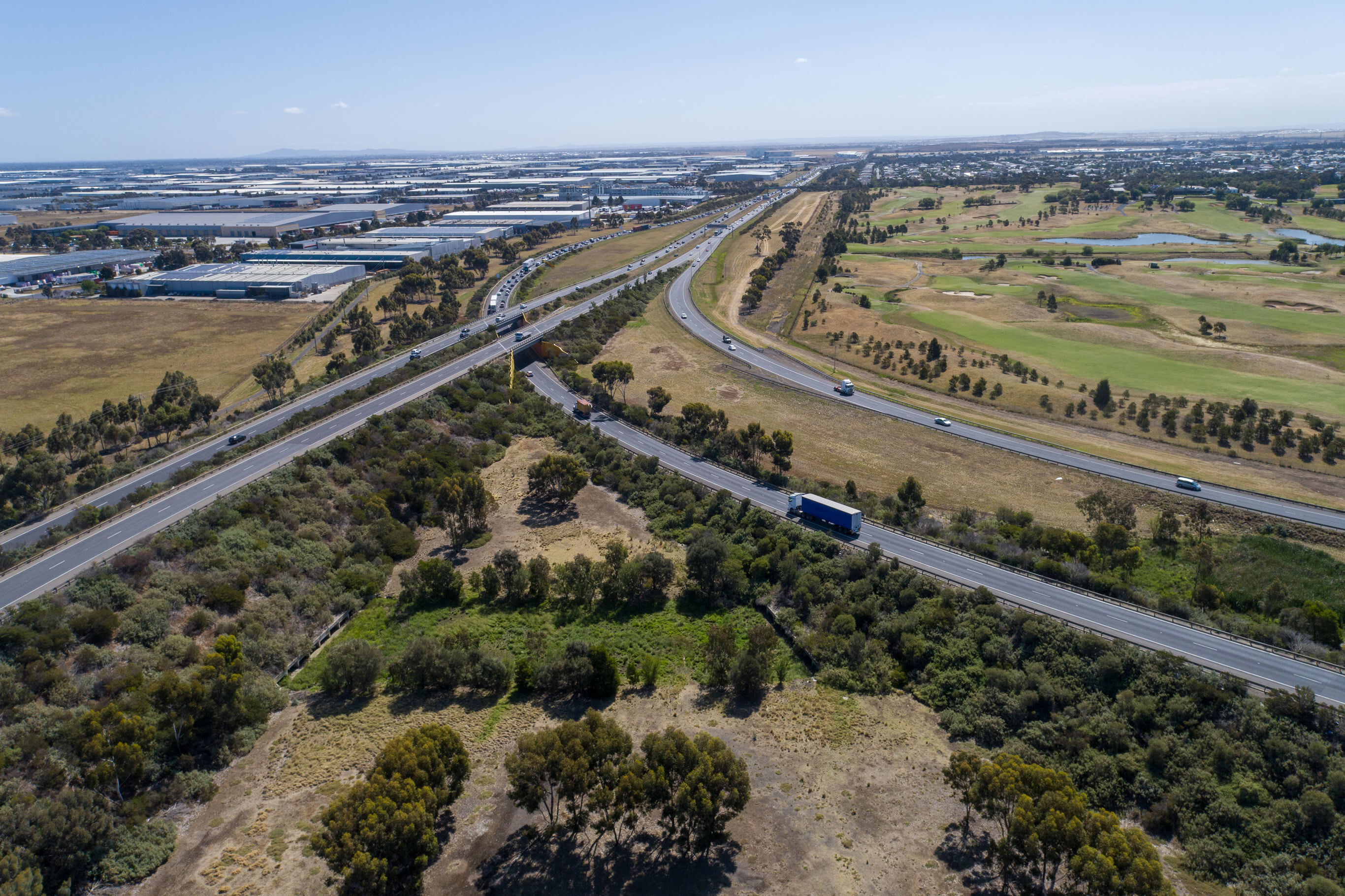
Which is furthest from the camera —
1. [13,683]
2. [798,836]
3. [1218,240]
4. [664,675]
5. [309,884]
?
[1218,240]

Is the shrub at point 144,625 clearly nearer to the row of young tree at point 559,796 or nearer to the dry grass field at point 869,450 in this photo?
the row of young tree at point 559,796

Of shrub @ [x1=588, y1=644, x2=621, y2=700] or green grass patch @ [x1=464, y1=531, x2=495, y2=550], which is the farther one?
green grass patch @ [x1=464, y1=531, x2=495, y2=550]

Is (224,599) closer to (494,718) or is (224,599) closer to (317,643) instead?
(317,643)

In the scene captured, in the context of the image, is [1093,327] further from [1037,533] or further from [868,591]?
[868,591]

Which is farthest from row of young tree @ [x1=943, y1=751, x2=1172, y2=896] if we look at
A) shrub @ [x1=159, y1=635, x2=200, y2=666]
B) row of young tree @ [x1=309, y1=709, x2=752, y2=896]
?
shrub @ [x1=159, y1=635, x2=200, y2=666]

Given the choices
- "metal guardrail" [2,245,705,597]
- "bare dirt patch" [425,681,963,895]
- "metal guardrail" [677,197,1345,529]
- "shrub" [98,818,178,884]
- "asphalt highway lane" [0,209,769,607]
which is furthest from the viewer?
"metal guardrail" [677,197,1345,529]

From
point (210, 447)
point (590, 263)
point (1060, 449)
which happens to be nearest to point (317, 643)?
point (210, 447)

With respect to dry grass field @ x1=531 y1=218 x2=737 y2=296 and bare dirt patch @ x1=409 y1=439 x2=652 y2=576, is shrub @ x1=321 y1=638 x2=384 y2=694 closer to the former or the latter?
bare dirt patch @ x1=409 y1=439 x2=652 y2=576

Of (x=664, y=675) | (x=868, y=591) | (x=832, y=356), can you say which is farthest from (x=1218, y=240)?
(x=664, y=675)
